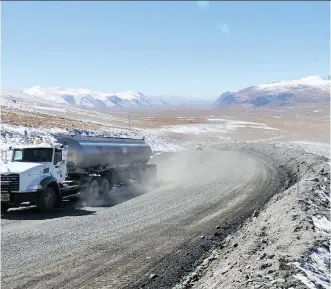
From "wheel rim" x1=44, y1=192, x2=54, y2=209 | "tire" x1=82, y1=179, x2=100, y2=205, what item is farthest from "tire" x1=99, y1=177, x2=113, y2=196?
"wheel rim" x1=44, y1=192, x2=54, y2=209

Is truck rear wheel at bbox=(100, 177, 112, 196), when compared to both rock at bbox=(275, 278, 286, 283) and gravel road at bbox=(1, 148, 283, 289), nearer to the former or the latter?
gravel road at bbox=(1, 148, 283, 289)

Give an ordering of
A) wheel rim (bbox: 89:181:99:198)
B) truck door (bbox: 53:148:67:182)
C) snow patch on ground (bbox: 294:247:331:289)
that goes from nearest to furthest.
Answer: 1. snow patch on ground (bbox: 294:247:331:289)
2. truck door (bbox: 53:148:67:182)
3. wheel rim (bbox: 89:181:99:198)

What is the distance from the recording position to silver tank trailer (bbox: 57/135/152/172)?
63.5 feet

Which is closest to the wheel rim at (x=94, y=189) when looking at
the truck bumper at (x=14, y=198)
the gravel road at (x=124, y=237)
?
the gravel road at (x=124, y=237)

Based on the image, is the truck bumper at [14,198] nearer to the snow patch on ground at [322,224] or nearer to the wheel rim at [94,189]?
the wheel rim at [94,189]

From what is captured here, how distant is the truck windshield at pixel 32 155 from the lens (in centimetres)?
1752

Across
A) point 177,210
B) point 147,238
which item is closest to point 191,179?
point 177,210

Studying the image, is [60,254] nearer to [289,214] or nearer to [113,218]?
[113,218]

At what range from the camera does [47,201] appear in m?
16.8

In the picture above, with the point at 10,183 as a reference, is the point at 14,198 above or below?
below

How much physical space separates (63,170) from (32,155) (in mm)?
1585

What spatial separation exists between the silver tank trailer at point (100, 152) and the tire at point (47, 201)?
2282 mm

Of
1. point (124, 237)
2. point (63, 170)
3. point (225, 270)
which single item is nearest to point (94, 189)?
point (63, 170)

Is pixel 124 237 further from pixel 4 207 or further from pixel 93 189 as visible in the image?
pixel 93 189
